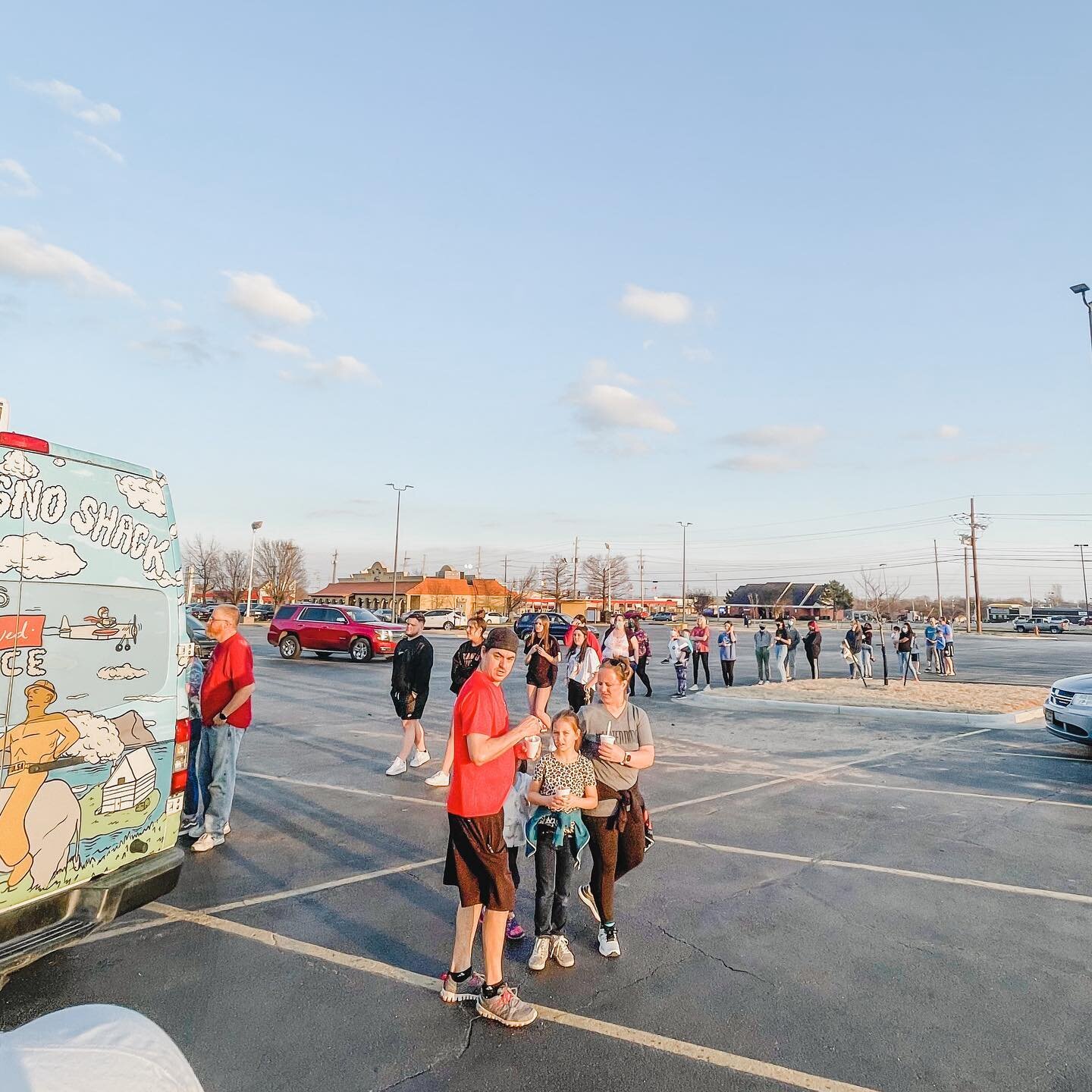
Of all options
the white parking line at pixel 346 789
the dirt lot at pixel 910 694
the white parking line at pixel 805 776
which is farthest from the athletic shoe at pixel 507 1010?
the dirt lot at pixel 910 694

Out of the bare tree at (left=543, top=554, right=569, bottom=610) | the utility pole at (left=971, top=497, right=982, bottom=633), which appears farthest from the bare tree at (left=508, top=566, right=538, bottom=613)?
the utility pole at (left=971, top=497, right=982, bottom=633)

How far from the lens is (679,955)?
12.9 ft

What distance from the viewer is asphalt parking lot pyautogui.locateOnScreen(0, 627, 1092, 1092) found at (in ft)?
9.91

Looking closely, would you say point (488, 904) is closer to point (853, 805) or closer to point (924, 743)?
point (853, 805)

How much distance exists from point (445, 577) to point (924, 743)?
8499 cm

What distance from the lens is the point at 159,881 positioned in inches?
149

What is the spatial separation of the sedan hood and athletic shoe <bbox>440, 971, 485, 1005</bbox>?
8.90 meters

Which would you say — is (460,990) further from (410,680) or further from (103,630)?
(410,680)

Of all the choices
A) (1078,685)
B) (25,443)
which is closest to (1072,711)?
(1078,685)

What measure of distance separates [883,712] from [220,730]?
38.1 ft

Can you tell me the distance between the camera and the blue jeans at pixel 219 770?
566 cm

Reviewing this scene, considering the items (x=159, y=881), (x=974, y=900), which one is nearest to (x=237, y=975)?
(x=159, y=881)

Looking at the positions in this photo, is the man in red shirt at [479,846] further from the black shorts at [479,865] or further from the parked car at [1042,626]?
the parked car at [1042,626]

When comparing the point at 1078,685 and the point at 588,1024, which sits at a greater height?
the point at 1078,685
